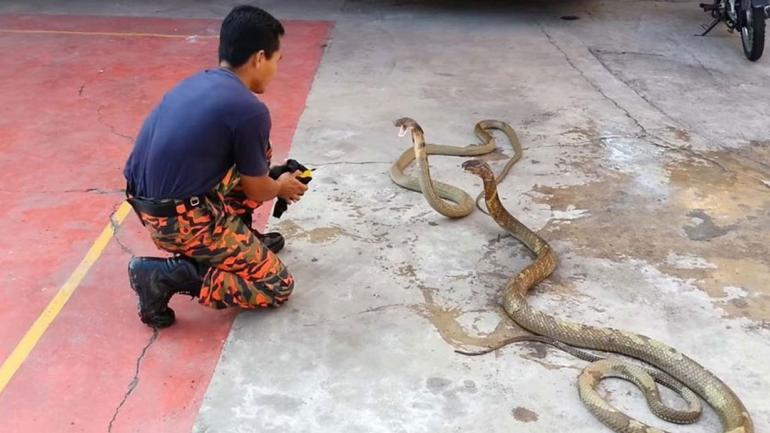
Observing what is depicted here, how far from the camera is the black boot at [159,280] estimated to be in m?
3.03

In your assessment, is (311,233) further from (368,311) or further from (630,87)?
(630,87)

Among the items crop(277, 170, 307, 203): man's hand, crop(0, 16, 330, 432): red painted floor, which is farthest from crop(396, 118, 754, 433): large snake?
crop(0, 16, 330, 432): red painted floor

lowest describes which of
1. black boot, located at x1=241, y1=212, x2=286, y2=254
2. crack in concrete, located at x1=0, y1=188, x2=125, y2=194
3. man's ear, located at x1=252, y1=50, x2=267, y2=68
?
crack in concrete, located at x1=0, y1=188, x2=125, y2=194

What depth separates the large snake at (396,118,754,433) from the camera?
2.63 meters

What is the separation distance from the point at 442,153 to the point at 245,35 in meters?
2.17

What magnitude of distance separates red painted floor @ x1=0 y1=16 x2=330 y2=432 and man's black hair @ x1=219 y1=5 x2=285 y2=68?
100 cm

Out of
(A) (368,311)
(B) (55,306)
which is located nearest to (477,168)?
A: (A) (368,311)

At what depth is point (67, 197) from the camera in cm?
418

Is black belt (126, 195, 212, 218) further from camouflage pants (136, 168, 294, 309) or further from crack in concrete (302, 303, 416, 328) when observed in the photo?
crack in concrete (302, 303, 416, 328)

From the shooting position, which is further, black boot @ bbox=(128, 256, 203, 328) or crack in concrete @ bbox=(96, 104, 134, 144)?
crack in concrete @ bbox=(96, 104, 134, 144)

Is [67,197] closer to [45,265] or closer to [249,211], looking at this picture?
[45,265]

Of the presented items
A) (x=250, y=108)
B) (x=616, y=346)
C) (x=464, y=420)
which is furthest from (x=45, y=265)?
(x=616, y=346)

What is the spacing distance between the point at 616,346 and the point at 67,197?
9.04 feet

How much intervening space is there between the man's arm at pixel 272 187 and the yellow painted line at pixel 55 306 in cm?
90
